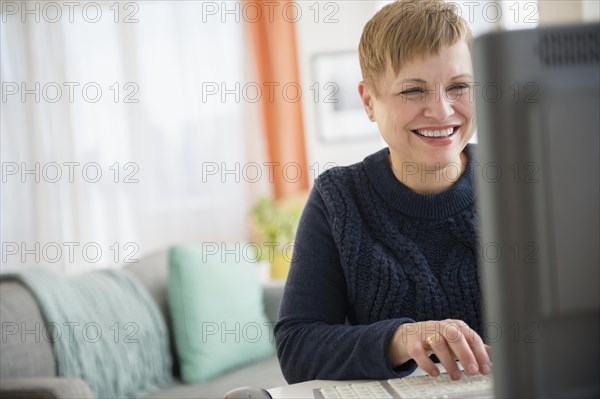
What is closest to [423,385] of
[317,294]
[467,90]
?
[317,294]

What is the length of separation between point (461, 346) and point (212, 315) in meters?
1.86

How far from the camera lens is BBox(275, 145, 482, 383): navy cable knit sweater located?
4.07 feet

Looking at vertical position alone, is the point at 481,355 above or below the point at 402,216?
below

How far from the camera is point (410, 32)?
123 cm

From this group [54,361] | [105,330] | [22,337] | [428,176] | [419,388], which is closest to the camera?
[419,388]

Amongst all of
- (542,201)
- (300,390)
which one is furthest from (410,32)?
(542,201)

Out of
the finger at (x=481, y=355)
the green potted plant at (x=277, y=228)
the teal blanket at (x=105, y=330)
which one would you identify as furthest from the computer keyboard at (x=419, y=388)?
the green potted plant at (x=277, y=228)

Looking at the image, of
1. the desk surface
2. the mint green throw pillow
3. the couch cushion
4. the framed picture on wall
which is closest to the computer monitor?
the desk surface

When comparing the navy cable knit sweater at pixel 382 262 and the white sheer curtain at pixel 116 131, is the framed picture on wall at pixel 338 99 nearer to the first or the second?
the white sheer curtain at pixel 116 131

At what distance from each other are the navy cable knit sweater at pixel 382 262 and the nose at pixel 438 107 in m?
0.14

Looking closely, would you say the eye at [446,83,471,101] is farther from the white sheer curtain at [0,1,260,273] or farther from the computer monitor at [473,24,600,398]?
the white sheer curtain at [0,1,260,273]

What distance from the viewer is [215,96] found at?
478 cm

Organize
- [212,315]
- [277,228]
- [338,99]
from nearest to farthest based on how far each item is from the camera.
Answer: [212,315]
[277,228]
[338,99]

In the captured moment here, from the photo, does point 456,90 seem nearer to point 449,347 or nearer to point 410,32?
point 410,32
